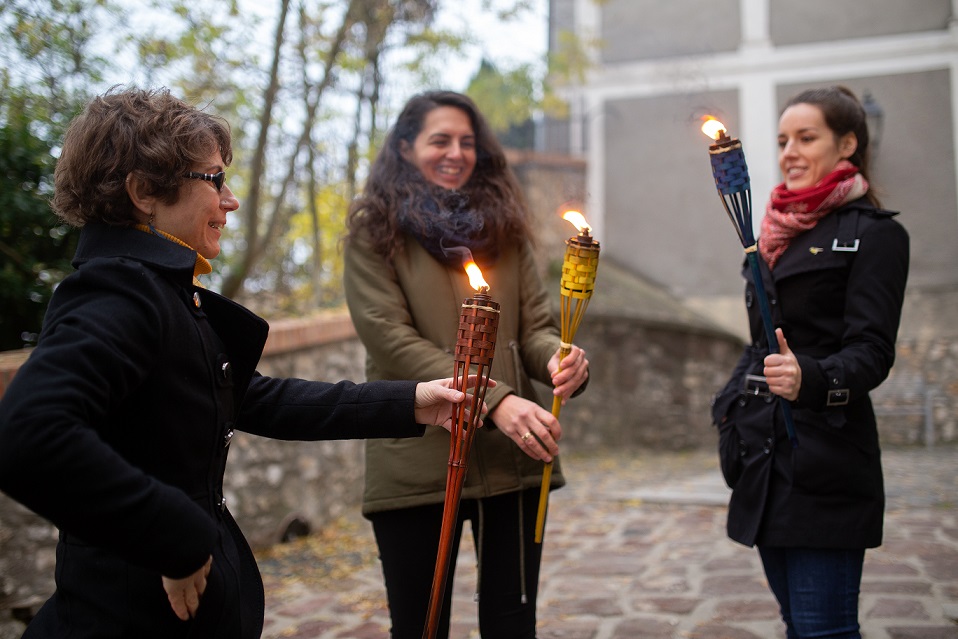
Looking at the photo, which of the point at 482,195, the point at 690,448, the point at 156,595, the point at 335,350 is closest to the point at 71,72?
the point at 335,350

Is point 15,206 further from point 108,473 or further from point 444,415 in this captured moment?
point 108,473

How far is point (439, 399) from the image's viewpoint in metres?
2.13

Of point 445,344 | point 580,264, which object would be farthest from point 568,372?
point 445,344

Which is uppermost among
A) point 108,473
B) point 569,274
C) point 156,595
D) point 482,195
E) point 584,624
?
point 482,195

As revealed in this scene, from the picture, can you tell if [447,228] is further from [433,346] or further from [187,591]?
[187,591]

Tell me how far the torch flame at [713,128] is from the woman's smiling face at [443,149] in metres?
0.81

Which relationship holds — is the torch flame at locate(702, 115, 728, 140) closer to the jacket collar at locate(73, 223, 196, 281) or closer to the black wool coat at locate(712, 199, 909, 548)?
the black wool coat at locate(712, 199, 909, 548)

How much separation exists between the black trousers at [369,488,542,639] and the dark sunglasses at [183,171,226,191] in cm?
113

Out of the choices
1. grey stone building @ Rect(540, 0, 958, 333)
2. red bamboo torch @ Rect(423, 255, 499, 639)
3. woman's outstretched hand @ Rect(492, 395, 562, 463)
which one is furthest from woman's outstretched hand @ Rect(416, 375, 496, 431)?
grey stone building @ Rect(540, 0, 958, 333)

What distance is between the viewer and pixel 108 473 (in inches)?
56.4

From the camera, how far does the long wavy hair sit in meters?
2.68

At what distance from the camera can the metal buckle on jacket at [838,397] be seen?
94.5 inches

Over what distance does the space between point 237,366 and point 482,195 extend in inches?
44.9

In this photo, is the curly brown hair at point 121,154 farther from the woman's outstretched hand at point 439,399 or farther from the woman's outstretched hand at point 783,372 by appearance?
the woman's outstretched hand at point 783,372
